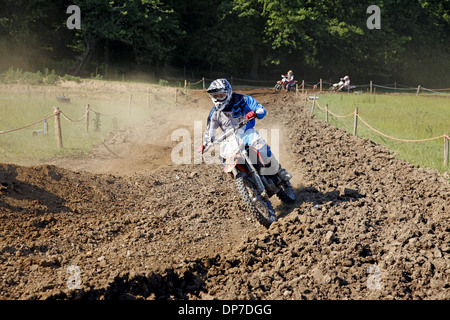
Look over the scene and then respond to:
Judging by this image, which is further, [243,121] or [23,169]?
[23,169]

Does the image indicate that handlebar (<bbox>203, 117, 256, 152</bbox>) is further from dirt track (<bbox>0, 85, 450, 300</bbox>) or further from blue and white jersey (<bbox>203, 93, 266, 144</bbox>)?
dirt track (<bbox>0, 85, 450, 300</bbox>)

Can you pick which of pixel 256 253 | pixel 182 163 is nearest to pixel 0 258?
pixel 256 253

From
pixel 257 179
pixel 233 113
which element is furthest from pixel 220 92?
pixel 257 179

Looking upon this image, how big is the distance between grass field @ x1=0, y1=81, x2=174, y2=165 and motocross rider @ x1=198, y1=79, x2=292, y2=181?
6941mm

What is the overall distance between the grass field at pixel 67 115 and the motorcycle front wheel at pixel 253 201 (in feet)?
24.8

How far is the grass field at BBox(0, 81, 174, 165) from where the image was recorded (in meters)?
13.8

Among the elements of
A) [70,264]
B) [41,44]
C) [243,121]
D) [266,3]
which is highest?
[266,3]

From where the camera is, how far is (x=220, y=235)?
7.07 metres

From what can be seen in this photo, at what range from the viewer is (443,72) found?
56.1 metres

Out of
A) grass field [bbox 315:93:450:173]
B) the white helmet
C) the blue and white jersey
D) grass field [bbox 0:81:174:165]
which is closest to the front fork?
the blue and white jersey

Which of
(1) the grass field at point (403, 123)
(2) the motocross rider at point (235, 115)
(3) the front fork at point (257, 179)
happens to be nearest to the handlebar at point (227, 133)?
(2) the motocross rider at point (235, 115)

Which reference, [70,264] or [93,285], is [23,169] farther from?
[93,285]

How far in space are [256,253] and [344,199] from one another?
2638mm

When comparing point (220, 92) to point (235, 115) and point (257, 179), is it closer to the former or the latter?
point (235, 115)
